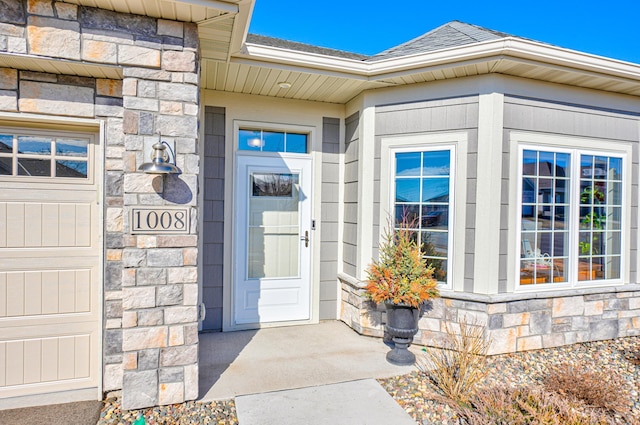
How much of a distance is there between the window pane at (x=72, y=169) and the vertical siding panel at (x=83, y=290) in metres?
0.72

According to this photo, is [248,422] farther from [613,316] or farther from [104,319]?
[613,316]

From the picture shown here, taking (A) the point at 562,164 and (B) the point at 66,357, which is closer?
(B) the point at 66,357

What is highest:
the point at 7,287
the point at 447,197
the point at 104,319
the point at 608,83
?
the point at 608,83

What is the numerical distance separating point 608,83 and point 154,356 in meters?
4.80

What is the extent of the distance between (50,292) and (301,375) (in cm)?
201

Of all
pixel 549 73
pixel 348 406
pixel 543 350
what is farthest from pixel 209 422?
pixel 549 73

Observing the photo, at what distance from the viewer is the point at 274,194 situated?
14.2 feet

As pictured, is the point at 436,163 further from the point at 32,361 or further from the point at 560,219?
the point at 32,361

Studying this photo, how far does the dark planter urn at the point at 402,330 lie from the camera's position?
3.30m

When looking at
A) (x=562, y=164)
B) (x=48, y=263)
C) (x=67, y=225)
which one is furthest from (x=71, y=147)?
(x=562, y=164)

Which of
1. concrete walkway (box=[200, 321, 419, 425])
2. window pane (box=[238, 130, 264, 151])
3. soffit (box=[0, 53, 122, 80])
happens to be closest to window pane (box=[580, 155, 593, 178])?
concrete walkway (box=[200, 321, 419, 425])

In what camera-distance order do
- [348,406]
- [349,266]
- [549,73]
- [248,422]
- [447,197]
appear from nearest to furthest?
1. [248,422]
2. [348,406]
3. [549,73]
4. [447,197]
5. [349,266]

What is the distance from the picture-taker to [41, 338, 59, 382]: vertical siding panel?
2.73 m

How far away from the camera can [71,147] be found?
278 centimetres
